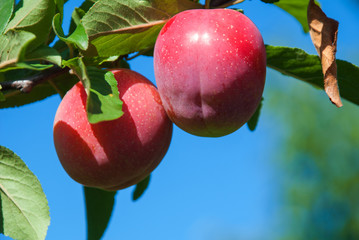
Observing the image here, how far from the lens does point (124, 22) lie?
2.85 feet

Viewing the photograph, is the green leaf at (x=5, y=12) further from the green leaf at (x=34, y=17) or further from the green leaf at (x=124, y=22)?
the green leaf at (x=124, y=22)

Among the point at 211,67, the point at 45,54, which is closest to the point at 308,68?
the point at 211,67

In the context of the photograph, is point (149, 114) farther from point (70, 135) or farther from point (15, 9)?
point (15, 9)

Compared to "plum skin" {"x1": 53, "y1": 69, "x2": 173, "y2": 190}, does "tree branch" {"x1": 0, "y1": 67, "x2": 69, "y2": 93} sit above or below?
above

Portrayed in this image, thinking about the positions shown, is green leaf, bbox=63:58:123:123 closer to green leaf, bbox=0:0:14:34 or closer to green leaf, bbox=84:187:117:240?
green leaf, bbox=0:0:14:34

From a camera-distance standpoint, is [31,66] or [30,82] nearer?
[31,66]

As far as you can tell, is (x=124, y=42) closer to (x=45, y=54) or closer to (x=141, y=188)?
(x=45, y=54)

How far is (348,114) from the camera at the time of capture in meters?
11.8

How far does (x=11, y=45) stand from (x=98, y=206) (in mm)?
556

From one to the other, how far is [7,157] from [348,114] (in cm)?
1185

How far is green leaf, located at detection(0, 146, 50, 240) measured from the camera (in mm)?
887

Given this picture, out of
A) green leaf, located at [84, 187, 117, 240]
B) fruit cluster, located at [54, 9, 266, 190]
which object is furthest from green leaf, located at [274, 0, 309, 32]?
green leaf, located at [84, 187, 117, 240]

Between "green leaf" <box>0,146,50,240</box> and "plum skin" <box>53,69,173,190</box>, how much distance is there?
0.08 m

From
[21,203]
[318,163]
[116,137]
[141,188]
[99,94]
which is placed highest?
[99,94]
